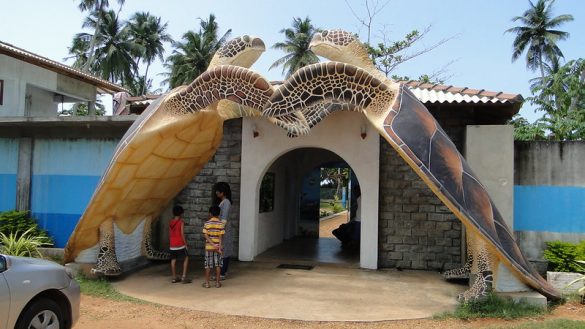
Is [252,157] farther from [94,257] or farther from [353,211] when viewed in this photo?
[353,211]

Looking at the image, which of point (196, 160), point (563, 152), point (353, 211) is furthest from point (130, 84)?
point (563, 152)

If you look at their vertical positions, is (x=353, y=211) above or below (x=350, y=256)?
above

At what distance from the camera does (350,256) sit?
10.0 m

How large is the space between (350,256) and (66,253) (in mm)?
5592

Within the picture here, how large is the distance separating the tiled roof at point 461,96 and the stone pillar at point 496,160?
0.46 m

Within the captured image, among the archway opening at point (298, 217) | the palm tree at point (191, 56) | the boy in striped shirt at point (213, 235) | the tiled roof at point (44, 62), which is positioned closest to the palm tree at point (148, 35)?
the palm tree at point (191, 56)

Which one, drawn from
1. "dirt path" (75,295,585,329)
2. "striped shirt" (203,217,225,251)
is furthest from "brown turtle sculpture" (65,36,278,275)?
"dirt path" (75,295,585,329)

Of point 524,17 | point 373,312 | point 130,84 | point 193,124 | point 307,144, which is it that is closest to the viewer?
point 373,312

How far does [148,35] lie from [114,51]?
6.10 meters

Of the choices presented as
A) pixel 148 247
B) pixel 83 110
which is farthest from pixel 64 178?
pixel 83 110

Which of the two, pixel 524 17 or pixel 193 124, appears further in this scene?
pixel 524 17

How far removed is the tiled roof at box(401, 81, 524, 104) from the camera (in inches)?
300

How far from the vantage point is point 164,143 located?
7074 millimetres

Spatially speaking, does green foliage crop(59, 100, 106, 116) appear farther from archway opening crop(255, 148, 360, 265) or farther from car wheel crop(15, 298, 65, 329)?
car wheel crop(15, 298, 65, 329)
